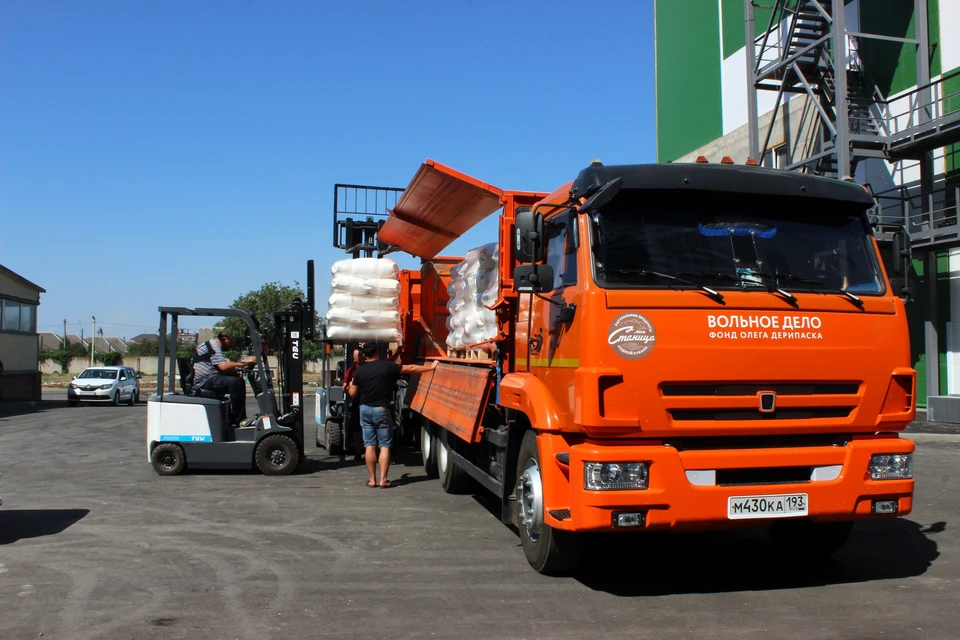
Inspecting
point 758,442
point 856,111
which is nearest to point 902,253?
point 758,442

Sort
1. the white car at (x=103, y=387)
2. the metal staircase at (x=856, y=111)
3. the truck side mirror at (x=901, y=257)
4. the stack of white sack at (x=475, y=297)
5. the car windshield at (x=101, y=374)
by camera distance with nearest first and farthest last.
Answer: the truck side mirror at (x=901, y=257), the stack of white sack at (x=475, y=297), the metal staircase at (x=856, y=111), the white car at (x=103, y=387), the car windshield at (x=101, y=374)

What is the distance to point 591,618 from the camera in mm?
5004

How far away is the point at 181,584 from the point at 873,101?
19887 mm

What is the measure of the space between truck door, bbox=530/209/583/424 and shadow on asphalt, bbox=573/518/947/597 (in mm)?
1442

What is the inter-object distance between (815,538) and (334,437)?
8250 millimetres

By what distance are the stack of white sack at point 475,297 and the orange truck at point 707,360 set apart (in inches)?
62.7

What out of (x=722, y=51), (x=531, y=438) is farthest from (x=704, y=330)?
(x=722, y=51)

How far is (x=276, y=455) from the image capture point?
437 inches

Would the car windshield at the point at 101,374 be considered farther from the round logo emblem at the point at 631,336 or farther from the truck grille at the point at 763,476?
the truck grille at the point at 763,476

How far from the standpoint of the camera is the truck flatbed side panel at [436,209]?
785cm

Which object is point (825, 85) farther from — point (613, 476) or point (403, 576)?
point (403, 576)

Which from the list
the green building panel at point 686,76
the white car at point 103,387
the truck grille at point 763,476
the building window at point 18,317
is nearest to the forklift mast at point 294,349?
the truck grille at point 763,476

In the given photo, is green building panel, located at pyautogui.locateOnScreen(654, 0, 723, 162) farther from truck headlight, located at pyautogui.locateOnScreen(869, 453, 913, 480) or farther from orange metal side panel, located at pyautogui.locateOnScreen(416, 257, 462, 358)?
truck headlight, located at pyautogui.locateOnScreen(869, 453, 913, 480)

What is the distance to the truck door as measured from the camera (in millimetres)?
5414
